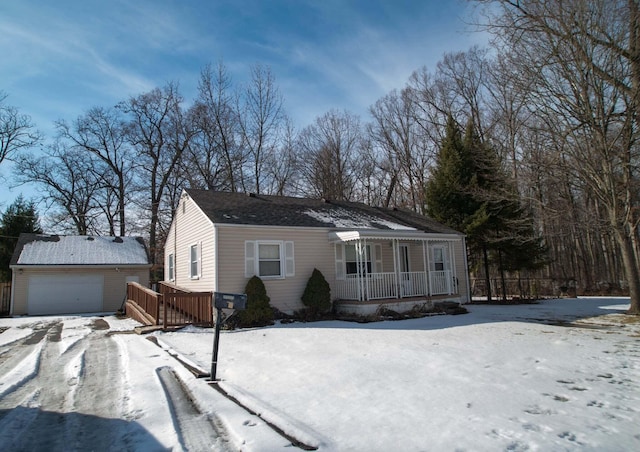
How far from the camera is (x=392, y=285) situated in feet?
50.7

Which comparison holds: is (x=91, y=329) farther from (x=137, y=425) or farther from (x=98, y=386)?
(x=137, y=425)

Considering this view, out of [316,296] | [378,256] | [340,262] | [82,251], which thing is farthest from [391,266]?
[82,251]

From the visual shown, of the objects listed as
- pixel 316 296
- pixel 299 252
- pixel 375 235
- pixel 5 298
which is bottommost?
pixel 316 296

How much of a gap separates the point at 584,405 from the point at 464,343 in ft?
12.9

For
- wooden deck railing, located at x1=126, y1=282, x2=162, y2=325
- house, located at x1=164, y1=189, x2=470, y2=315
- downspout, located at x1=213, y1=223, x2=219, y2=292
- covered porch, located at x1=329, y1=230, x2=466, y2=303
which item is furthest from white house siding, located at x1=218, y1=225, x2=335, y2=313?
wooden deck railing, located at x1=126, y1=282, x2=162, y2=325

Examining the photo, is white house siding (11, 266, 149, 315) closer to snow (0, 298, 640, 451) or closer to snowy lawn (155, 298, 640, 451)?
snow (0, 298, 640, 451)

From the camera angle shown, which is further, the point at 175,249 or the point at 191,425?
the point at 175,249

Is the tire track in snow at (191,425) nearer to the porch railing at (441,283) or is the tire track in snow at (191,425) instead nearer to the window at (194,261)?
the window at (194,261)

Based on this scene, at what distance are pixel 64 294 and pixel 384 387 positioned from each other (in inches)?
850

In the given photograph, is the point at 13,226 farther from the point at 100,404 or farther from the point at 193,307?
the point at 100,404

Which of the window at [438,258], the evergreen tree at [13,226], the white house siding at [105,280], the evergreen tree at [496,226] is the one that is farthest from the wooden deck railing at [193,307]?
the evergreen tree at [13,226]

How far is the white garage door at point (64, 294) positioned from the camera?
68.6ft

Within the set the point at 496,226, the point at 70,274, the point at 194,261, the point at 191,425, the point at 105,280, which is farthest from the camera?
the point at 105,280

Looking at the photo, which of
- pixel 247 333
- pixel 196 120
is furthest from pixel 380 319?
pixel 196 120
